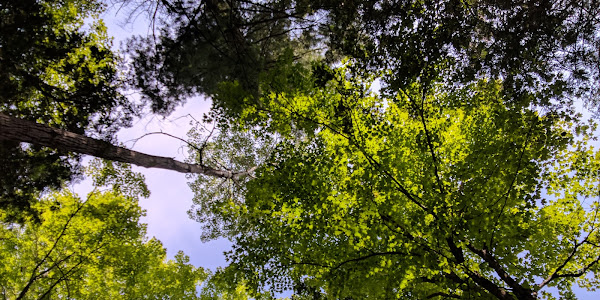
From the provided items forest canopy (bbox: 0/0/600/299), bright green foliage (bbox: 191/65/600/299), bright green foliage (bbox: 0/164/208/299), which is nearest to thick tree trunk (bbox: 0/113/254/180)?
forest canopy (bbox: 0/0/600/299)

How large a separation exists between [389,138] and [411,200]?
1.46m

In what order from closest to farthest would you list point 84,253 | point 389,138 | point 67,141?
point 67,141 < point 389,138 < point 84,253

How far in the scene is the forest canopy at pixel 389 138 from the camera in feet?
14.9

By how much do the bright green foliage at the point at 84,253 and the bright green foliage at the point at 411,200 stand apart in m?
6.33

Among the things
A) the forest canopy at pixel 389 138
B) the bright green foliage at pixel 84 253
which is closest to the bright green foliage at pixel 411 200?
the forest canopy at pixel 389 138

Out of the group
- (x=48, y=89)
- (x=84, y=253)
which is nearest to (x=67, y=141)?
(x=48, y=89)

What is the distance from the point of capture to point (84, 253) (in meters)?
8.56

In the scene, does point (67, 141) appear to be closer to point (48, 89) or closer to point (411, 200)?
point (48, 89)

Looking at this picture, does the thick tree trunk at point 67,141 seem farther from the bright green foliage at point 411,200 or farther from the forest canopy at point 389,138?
the bright green foliage at point 411,200

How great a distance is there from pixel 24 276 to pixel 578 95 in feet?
55.1

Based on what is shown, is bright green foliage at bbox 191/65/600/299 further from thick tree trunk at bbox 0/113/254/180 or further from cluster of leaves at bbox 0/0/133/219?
cluster of leaves at bbox 0/0/133/219

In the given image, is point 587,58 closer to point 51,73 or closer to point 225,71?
point 225,71

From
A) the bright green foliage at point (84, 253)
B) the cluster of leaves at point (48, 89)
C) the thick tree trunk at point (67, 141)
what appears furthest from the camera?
the bright green foliage at point (84, 253)

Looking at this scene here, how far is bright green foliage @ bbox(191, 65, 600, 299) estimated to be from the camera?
4484mm
